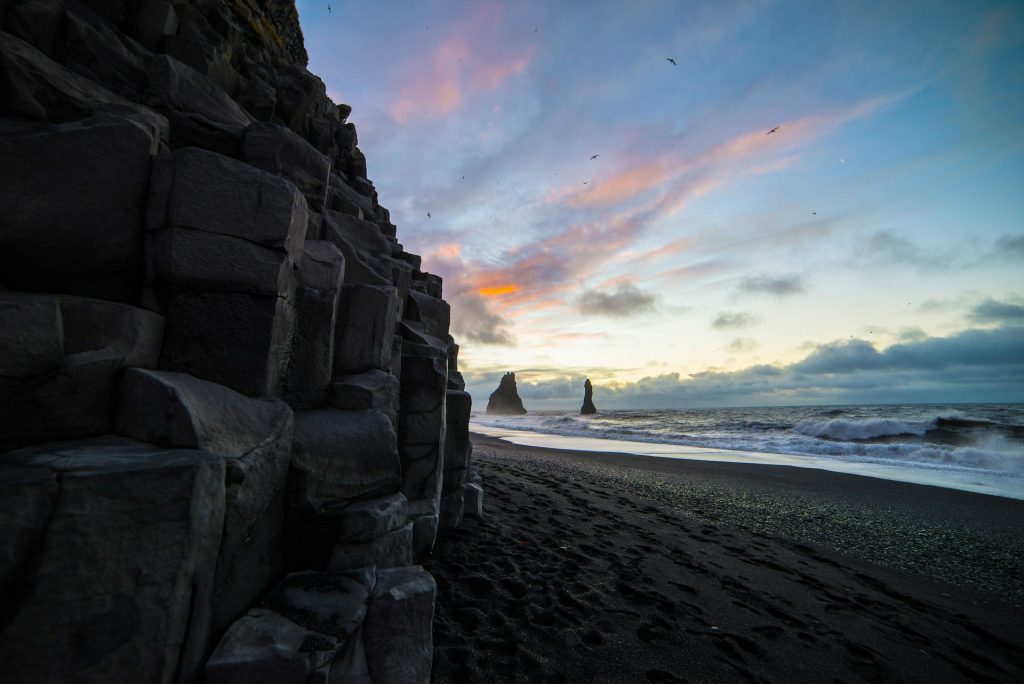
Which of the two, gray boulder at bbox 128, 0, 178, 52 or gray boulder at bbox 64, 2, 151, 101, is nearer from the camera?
gray boulder at bbox 64, 2, 151, 101

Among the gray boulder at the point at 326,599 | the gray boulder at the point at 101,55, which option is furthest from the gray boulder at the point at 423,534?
the gray boulder at the point at 101,55

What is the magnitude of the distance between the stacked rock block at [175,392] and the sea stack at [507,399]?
109663mm

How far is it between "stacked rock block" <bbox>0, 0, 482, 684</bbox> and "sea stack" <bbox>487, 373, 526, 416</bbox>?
110 m

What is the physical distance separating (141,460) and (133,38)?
4.56 metres

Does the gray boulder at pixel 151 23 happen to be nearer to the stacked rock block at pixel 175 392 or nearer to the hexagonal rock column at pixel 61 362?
the stacked rock block at pixel 175 392

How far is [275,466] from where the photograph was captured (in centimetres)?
296

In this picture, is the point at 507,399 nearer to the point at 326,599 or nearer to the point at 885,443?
the point at 885,443

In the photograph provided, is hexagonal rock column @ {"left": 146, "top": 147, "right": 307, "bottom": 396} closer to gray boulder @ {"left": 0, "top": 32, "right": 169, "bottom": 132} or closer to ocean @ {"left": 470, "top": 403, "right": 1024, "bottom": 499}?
gray boulder @ {"left": 0, "top": 32, "right": 169, "bottom": 132}

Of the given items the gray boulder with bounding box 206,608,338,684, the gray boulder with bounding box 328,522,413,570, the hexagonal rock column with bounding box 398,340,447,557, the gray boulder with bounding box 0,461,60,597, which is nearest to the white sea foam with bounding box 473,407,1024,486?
the hexagonal rock column with bounding box 398,340,447,557

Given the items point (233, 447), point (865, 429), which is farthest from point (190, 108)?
point (865, 429)

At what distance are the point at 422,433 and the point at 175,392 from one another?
2769 millimetres

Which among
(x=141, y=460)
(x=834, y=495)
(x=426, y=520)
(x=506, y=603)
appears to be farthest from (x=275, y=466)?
(x=834, y=495)

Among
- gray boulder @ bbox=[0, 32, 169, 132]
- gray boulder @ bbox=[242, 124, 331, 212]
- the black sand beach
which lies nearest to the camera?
Answer: gray boulder @ bbox=[0, 32, 169, 132]

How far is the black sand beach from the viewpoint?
357 centimetres
